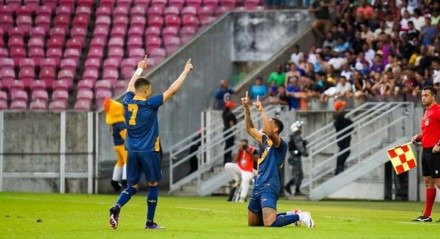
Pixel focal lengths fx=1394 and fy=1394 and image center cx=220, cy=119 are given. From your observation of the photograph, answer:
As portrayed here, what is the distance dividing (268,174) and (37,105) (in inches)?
717

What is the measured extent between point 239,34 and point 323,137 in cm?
687

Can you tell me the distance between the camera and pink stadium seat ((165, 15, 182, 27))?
3916 cm

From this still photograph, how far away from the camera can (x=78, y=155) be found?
35688mm

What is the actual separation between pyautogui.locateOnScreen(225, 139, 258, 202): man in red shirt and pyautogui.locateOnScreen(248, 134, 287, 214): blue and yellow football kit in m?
11.2

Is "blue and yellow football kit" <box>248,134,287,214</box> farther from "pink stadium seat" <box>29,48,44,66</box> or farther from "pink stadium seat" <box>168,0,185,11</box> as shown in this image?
"pink stadium seat" <box>168,0,185,11</box>

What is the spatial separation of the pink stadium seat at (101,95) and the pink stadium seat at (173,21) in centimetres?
334


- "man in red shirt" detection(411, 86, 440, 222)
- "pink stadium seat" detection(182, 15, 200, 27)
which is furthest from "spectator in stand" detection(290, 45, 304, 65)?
"man in red shirt" detection(411, 86, 440, 222)

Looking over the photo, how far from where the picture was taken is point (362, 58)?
35750 mm

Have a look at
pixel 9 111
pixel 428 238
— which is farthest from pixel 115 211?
pixel 9 111

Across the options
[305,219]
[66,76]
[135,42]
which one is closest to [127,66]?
[135,42]

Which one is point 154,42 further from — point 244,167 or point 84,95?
point 244,167

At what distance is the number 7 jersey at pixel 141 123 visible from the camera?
19750 mm

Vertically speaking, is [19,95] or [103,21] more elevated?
[103,21]

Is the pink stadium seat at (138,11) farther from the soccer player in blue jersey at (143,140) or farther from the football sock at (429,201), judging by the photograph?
the soccer player in blue jersey at (143,140)
